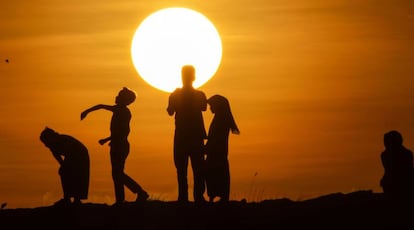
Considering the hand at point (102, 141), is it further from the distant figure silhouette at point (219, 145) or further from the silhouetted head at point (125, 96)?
the distant figure silhouette at point (219, 145)

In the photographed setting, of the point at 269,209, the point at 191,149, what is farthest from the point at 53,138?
the point at 269,209

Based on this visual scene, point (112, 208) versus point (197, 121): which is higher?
point (197, 121)

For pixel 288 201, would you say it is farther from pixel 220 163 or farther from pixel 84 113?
pixel 84 113

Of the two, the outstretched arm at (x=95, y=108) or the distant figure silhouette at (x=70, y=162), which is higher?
the outstretched arm at (x=95, y=108)

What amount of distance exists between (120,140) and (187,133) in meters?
1.58

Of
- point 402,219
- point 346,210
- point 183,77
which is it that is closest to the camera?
point 402,219

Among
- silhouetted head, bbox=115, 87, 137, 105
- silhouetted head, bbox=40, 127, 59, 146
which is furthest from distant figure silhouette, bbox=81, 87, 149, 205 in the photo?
silhouetted head, bbox=40, 127, 59, 146

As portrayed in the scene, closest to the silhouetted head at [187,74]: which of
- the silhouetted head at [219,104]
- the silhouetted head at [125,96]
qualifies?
the silhouetted head at [219,104]

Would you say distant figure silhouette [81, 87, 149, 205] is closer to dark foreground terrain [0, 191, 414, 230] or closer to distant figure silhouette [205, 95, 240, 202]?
dark foreground terrain [0, 191, 414, 230]

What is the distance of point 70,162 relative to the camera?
893 inches

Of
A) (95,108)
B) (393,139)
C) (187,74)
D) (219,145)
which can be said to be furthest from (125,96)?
(393,139)

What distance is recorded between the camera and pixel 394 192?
68.8 ft

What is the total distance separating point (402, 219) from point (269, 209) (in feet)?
11.3

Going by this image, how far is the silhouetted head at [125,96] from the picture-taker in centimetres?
2241
